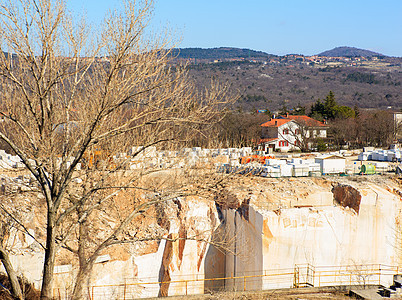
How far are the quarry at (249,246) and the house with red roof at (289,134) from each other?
22578 millimetres

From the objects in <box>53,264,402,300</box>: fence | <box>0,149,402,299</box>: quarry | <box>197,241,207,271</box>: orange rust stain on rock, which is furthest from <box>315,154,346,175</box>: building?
<box>197,241,207,271</box>: orange rust stain on rock

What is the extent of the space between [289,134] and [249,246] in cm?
2919

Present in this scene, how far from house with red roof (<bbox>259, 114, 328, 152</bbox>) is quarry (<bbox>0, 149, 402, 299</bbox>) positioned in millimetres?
22578

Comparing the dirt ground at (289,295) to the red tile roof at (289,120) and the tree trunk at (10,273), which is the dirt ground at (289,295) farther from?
the red tile roof at (289,120)

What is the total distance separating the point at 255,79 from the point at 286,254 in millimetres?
112240

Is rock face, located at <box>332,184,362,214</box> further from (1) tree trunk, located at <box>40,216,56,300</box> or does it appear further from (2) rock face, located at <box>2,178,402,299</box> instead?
(1) tree trunk, located at <box>40,216,56,300</box>

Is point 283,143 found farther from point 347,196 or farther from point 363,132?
point 347,196

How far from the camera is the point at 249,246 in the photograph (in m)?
15.6

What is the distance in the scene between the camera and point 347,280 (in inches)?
611

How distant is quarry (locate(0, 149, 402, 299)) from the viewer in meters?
14.6

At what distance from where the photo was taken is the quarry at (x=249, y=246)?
47.9 feet

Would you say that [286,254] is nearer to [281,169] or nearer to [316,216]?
[316,216]

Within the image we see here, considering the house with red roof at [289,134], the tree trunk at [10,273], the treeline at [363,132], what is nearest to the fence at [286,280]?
the tree trunk at [10,273]

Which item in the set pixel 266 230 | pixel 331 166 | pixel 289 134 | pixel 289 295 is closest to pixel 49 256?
pixel 289 295
